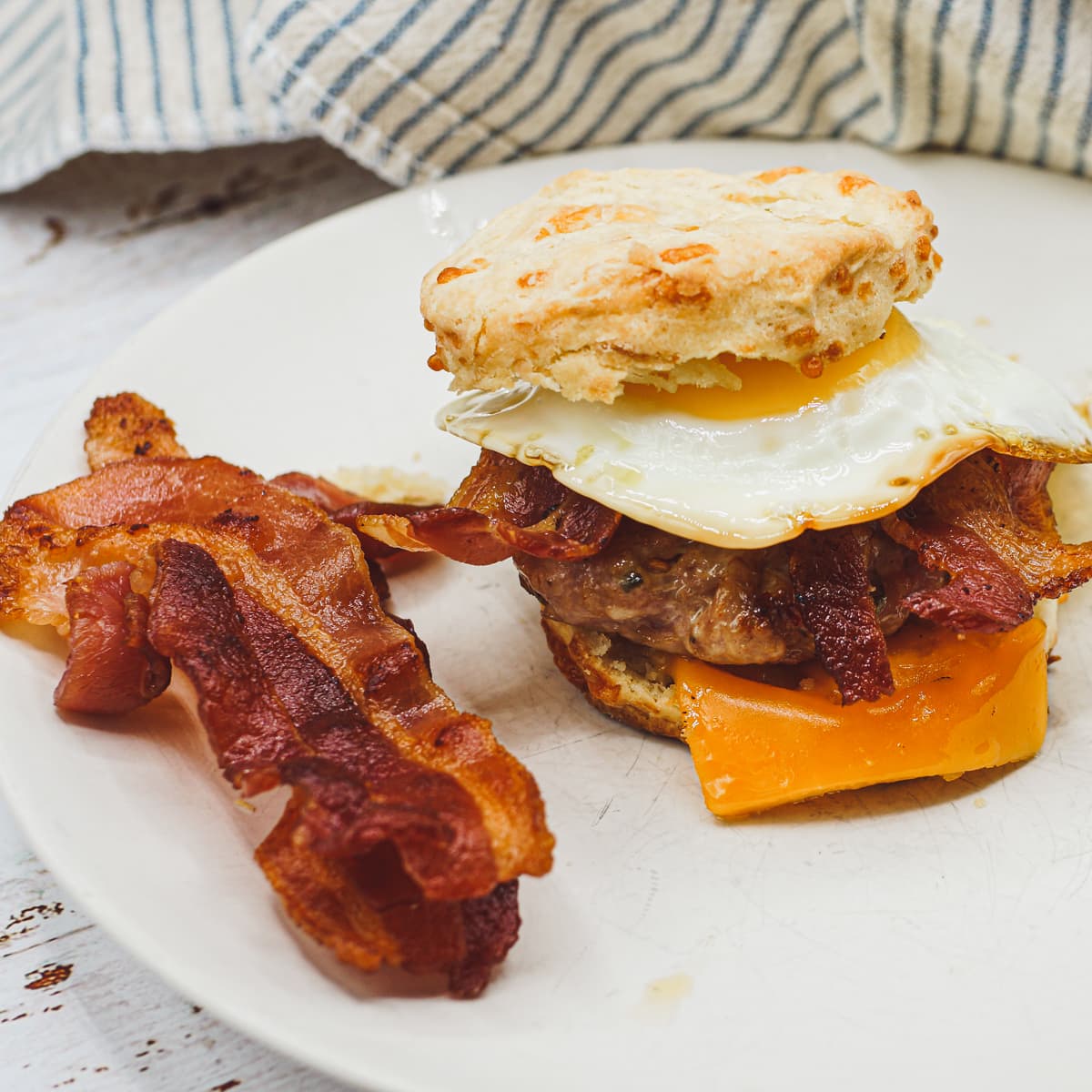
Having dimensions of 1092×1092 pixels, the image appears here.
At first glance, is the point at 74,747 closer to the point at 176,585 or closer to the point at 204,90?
the point at 176,585

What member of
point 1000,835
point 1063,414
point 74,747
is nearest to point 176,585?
point 74,747

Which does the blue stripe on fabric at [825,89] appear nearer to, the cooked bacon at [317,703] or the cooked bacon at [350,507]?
the cooked bacon at [350,507]

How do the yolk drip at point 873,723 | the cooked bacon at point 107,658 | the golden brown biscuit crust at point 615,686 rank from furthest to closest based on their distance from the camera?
1. the golden brown biscuit crust at point 615,686
2. the yolk drip at point 873,723
3. the cooked bacon at point 107,658

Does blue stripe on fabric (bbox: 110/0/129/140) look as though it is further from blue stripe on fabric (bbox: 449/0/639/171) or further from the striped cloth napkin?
blue stripe on fabric (bbox: 449/0/639/171)

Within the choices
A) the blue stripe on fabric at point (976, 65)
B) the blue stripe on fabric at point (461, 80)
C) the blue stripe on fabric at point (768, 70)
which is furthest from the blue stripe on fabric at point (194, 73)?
the blue stripe on fabric at point (976, 65)

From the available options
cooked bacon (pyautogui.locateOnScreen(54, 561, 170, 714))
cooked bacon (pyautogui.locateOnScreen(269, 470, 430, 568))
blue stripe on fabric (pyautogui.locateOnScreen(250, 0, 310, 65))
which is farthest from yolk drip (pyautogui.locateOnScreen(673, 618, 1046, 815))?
blue stripe on fabric (pyautogui.locateOnScreen(250, 0, 310, 65))

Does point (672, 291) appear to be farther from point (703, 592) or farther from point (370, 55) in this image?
point (370, 55)
